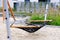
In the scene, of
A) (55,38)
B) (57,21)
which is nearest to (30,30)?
(55,38)

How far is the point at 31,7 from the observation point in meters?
14.9

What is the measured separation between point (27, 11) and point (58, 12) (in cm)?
305

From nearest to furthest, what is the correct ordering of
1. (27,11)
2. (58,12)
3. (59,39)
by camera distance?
(59,39), (58,12), (27,11)

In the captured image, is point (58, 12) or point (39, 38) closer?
point (39, 38)

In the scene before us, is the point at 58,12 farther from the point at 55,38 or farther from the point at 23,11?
the point at 55,38

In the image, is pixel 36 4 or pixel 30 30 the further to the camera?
pixel 36 4

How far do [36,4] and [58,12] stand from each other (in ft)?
10.2

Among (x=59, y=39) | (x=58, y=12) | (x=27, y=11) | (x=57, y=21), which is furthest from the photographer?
(x=27, y=11)

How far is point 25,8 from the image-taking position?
50.0 ft

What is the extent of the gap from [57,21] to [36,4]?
5230mm

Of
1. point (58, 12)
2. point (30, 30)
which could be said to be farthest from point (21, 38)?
point (58, 12)

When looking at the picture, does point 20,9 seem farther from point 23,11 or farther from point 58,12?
point 58,12

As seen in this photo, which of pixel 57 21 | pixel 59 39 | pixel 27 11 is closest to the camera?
pixel 59 39

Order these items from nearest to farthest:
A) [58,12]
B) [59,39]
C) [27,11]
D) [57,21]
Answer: [59,39], [57,21], [58,12], [27,11]
